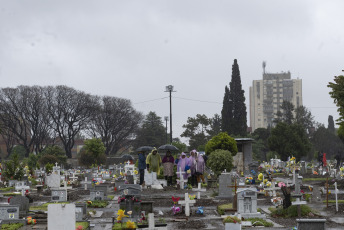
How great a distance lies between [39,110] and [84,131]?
8342 millimetres

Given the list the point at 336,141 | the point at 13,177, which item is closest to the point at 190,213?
the point at 13,177

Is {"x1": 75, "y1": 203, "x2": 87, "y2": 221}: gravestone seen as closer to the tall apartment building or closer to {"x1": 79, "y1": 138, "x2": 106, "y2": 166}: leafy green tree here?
{"x1": 79, "y1": 138, "x2": 106, "y2": 166}: leafy green tree

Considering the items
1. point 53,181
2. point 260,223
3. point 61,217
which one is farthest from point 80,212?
point 53,181

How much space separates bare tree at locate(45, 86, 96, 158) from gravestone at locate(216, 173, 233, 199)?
49.8 metres

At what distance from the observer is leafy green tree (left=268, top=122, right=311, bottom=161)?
53.6m

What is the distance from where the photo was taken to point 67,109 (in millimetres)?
68500

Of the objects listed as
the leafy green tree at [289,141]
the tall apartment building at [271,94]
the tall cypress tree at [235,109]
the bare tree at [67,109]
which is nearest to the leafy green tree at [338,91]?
the leafy green tree at [289,141]

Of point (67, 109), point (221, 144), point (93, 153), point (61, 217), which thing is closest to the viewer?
point (61, 217)

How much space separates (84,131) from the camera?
73188mm

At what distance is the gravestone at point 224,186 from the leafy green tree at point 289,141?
3388 cm

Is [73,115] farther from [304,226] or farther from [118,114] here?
→ [304,226]

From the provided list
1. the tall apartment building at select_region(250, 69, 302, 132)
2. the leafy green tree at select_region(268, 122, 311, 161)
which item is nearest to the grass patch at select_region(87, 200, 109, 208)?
the leafy green tree at select_region(268, 122, 311, 161)

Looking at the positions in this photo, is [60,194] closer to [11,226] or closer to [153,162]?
[11,226]

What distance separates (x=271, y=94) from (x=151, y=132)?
72.7 m
